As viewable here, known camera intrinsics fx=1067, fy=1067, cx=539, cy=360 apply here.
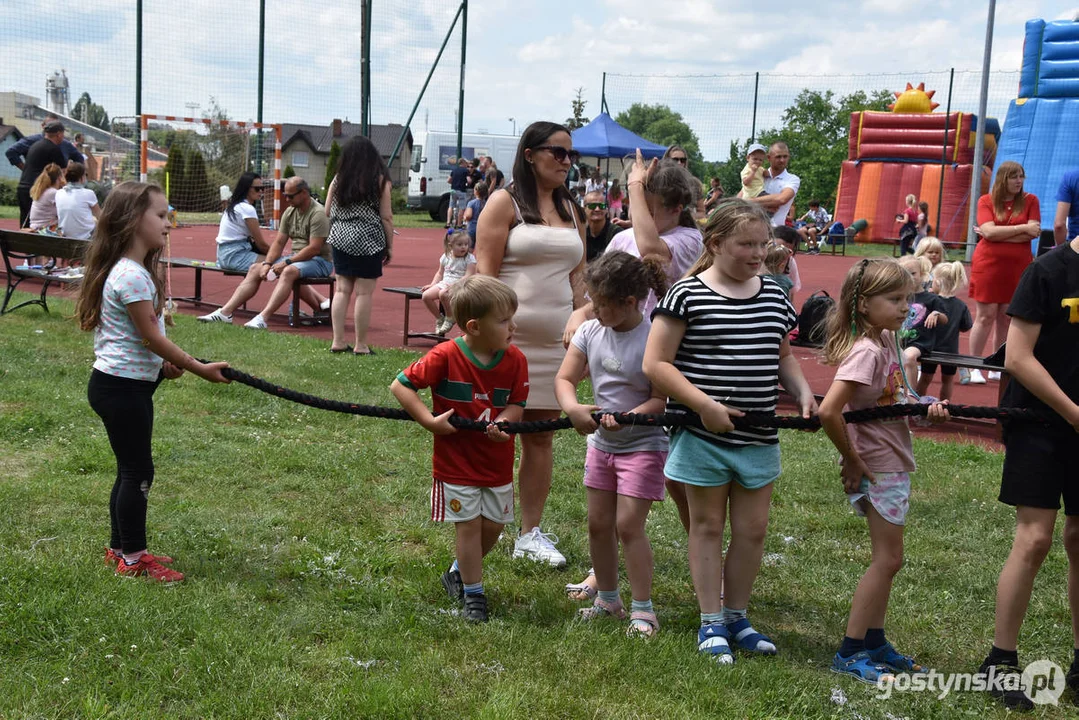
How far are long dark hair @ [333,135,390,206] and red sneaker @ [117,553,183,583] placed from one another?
5736 millimetres

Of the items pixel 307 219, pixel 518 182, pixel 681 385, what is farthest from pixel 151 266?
pixel 307 219

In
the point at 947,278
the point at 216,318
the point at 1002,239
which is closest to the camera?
the point at 947,278

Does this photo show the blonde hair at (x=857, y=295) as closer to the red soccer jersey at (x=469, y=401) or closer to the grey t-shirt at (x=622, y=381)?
the grey t-shirt at (x=622, y=381)

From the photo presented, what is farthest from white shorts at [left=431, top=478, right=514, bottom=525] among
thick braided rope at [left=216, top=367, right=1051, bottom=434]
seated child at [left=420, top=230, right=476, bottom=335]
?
seated child at [left=420, top=230, right=476, bottom=335]

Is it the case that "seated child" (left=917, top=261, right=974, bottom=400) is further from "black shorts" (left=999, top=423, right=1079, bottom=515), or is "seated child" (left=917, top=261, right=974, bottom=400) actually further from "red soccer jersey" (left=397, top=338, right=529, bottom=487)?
"red soccer jersey" (left=397, top=338, right=529, bottom=487)

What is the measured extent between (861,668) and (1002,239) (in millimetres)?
6456

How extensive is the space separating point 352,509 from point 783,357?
256 cm

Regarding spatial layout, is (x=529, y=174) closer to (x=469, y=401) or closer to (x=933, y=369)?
(x=469, y=401)

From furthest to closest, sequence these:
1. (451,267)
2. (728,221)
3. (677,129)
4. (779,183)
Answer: (677,129) < (451,267) < (779,183) < (728,221)

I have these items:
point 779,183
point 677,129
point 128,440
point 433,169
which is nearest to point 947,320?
point 779,183

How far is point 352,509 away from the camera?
216 inches

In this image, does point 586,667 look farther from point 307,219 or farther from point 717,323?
point 307,219

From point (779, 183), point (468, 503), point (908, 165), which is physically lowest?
point (468, 503)

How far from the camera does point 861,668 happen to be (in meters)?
3.77
